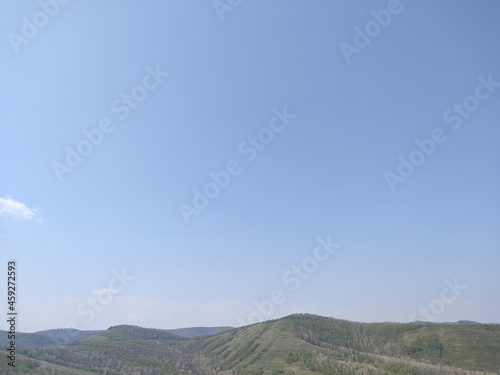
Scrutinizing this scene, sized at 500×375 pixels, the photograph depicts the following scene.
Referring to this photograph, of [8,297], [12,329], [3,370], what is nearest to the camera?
[8,297]

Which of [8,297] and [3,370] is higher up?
[8,297]

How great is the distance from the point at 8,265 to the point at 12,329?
62.8ft

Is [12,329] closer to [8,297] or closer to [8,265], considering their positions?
[8,297]

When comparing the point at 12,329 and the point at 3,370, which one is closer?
the point at 12,329

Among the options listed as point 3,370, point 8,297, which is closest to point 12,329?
point 8,297

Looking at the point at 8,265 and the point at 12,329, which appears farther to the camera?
the point at 12,329

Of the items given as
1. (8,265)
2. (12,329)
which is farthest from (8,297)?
(12,329)

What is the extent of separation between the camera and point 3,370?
193250mm

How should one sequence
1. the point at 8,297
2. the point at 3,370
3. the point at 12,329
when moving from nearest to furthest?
the point at 8,297 < the point at 12,329 < the point at 3,370

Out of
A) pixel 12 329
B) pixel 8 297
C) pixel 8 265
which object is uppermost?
A: pixel 8 265

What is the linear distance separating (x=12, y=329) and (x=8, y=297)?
14166mm

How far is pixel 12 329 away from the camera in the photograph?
8138 cm

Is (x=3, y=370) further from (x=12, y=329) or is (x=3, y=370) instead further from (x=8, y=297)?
(x=8, y=297)

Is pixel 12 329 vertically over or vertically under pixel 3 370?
over
